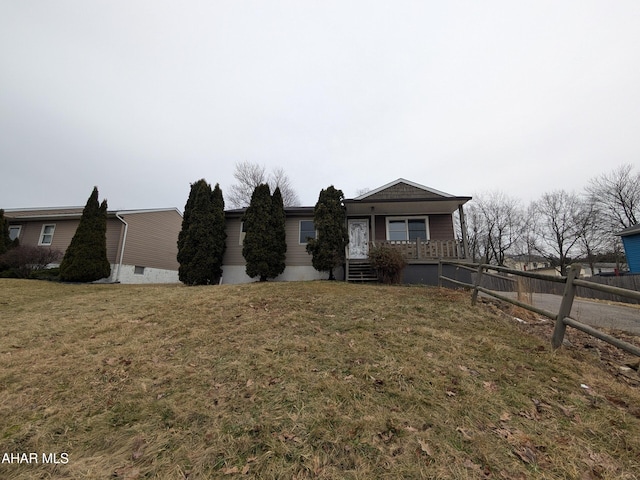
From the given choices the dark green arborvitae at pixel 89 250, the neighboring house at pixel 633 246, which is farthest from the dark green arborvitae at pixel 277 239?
the neighboring house at pixel 633 246

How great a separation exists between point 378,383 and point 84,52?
60.3 feet

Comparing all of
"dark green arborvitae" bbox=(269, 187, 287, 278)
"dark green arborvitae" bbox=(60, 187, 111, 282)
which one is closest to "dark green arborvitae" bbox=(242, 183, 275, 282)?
"dark green arborvitae" bbox=(269, 187, 287, 278)

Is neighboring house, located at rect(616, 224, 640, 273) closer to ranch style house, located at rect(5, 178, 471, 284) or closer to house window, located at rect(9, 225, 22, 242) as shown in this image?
ranch style house, located at rect(5, 178, 471, 284)

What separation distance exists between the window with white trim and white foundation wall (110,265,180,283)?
902 centimetres

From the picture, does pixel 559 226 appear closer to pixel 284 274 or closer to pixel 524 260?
pixel 524 260

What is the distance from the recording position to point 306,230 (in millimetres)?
14039

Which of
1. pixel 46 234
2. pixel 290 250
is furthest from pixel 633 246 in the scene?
pixel 46 234

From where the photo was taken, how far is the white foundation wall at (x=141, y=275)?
1438 cm

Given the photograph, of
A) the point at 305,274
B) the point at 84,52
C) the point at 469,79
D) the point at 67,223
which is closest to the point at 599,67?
the point at 469,79

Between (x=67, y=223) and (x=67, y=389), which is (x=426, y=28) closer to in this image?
(x=67, y=389)

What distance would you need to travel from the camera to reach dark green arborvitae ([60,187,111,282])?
Result: 12047 millimetres

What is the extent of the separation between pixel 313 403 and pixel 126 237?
17067mm

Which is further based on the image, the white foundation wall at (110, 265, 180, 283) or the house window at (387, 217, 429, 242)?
the white foundation wall at (110, 265, 180, 283)

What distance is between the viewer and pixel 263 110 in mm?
17984
